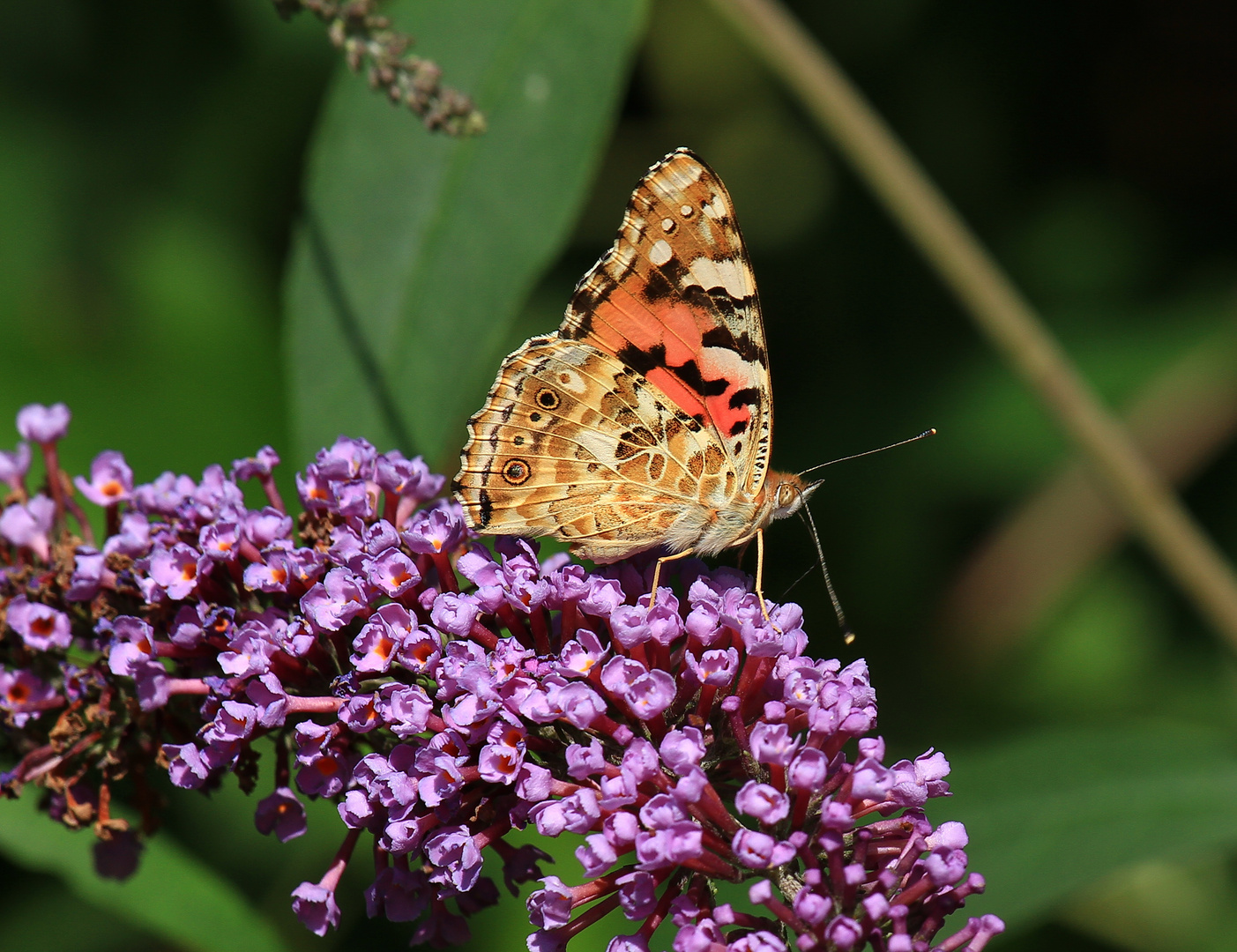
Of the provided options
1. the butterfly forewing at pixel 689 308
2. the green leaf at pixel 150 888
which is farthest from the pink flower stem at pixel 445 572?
the green leaf at pixel 150 888

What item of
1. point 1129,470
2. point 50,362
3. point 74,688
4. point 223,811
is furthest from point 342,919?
point 1129,470

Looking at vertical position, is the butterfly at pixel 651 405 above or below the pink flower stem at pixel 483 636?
above

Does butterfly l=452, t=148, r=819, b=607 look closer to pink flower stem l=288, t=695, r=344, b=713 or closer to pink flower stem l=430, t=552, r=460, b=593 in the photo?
pink flower stem l=430, t=552, r=460, b=593

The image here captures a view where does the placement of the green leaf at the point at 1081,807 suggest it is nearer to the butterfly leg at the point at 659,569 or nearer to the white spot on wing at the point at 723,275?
the butterfly leg at the point at 659,569

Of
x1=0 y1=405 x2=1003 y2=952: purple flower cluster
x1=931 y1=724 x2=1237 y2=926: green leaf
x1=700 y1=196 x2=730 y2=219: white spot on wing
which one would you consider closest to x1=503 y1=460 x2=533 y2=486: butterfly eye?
x1=0 y1=405 x2=1003 y2=952: purple flower cluster

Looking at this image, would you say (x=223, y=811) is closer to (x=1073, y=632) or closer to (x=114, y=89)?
(x=114, y=89)

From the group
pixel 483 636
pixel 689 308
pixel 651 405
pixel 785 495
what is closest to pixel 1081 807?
pixel 785 495

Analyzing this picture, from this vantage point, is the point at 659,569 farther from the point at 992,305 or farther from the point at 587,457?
the point at 992,305
